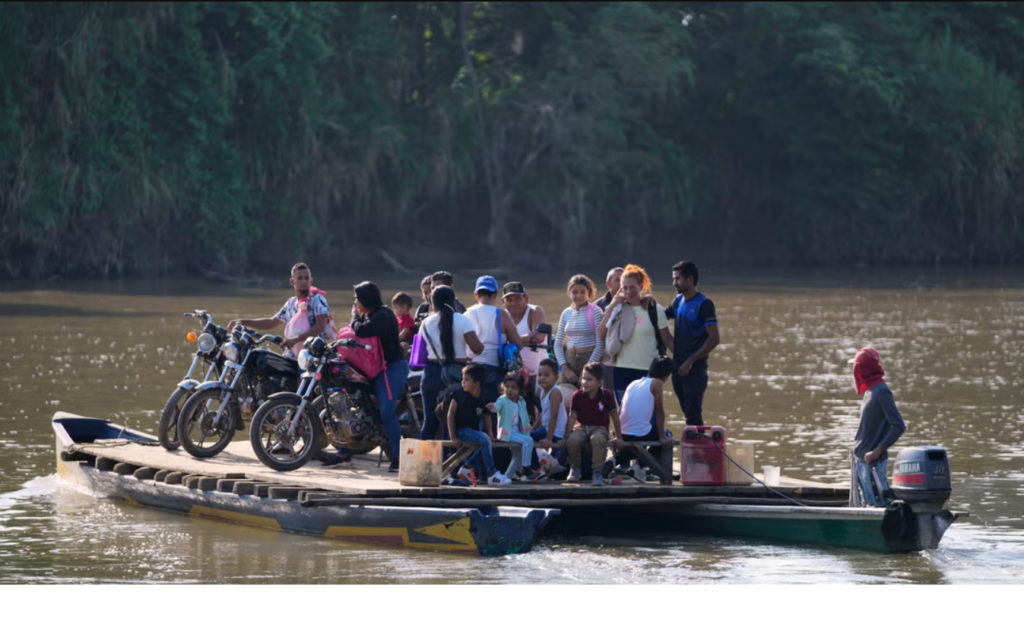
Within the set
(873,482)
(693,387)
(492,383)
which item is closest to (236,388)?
(492,383)

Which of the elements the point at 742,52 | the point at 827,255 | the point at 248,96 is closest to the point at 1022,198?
the point at 827,255

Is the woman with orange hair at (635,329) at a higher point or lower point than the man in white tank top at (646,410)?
higher

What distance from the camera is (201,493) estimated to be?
12.7 metres

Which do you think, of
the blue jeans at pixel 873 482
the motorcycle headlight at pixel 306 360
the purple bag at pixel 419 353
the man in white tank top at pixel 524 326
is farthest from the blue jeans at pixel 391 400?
the blue jeans at pixel 873 482

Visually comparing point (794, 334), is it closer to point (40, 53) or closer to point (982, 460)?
point (982, 460)

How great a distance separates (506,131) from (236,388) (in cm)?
3822

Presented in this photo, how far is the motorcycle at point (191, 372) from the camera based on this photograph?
530 inches

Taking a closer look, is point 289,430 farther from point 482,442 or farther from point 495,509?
point 495,509

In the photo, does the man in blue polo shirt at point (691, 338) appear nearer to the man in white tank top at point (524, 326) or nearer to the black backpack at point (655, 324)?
the black backpack at point (655, 324)

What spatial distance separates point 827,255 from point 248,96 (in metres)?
18.5

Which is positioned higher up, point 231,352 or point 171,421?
point 231,352

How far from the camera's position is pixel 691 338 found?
12.7 m

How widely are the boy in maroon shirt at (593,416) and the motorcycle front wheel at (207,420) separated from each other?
2.65m

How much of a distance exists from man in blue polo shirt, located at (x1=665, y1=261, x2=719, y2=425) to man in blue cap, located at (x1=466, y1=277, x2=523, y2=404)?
1.10m
